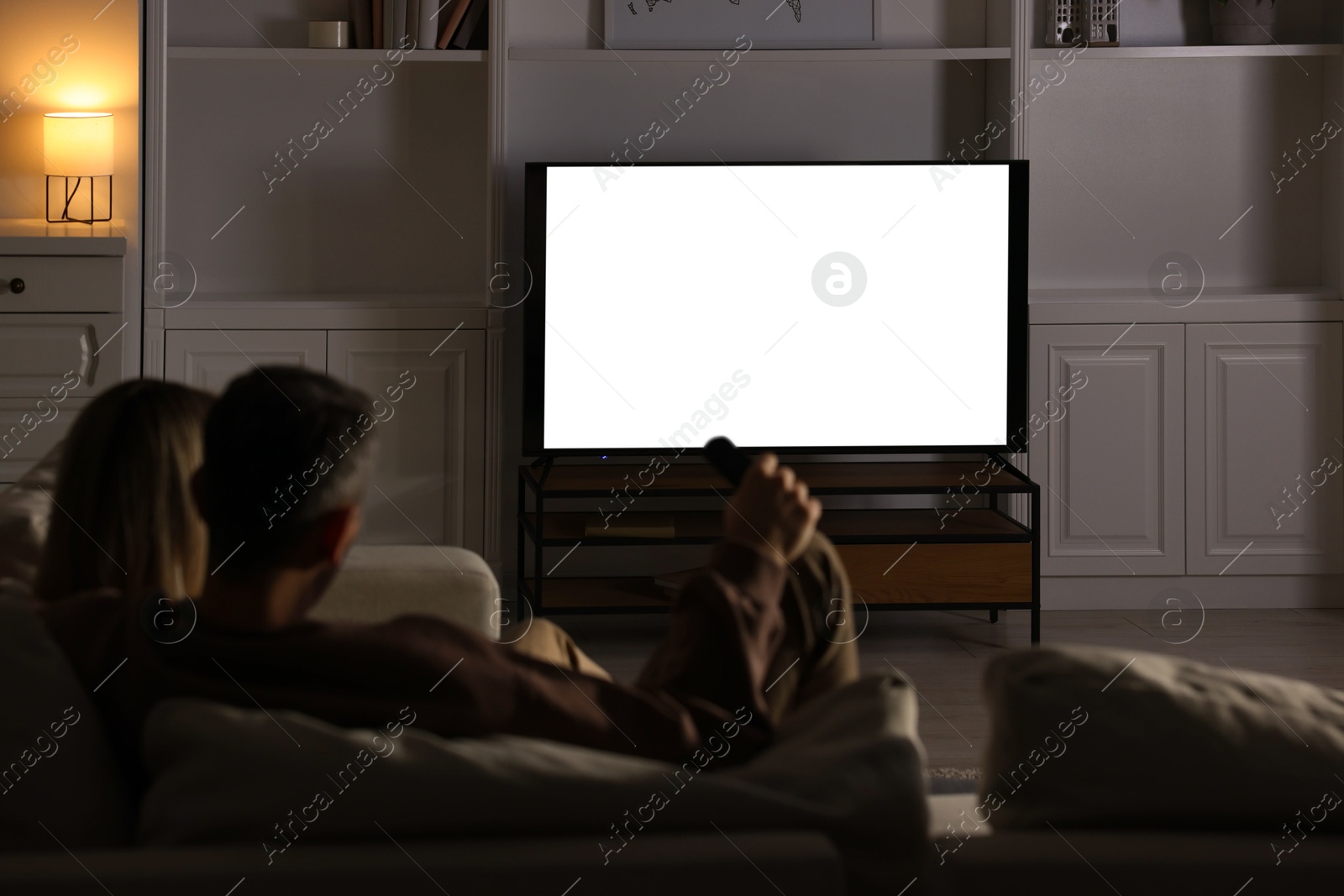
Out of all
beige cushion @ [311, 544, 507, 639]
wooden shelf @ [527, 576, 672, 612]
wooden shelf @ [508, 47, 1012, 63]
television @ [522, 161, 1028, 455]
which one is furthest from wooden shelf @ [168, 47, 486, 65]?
beige cushion @ [311, 544, 507, 639]

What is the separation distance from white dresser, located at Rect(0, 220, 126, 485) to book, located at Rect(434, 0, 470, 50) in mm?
976

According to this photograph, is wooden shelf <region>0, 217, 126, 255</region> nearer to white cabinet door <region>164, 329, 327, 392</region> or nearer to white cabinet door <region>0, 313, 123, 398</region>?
white cabinet door <region>0, 313, 123, 398</region>

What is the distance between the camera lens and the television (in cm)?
315

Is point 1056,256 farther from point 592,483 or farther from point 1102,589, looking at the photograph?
point 592,483

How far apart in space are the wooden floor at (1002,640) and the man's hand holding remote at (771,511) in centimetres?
192

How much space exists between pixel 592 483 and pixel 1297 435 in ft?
6.47

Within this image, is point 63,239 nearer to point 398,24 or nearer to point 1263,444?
point 398,24

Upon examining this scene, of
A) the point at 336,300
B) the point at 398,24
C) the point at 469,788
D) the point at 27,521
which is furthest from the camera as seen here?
the point at 336,300

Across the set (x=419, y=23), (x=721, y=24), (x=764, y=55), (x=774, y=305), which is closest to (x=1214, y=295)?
(x=774, y=305)

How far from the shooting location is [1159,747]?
2.53ft

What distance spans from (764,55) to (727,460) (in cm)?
277

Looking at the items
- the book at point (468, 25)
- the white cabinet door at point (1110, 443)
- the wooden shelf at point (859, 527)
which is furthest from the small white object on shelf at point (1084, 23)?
the book at point (468, 25)

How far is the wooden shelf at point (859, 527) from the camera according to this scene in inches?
120

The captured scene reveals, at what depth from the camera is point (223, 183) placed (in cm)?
346
